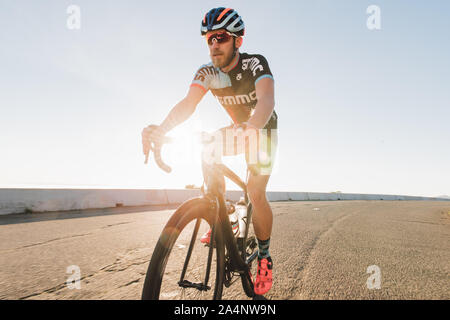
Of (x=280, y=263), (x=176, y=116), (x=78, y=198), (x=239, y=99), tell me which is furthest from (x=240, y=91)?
(x=78, y=198)

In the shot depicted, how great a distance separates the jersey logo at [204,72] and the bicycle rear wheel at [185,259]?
1451mm

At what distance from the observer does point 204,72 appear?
2.80 m

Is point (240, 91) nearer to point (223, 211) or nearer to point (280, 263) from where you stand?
point (223, 211)

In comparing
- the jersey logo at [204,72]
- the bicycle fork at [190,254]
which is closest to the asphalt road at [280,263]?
the bicycle fork at [190,254]

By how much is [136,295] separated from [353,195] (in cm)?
3365

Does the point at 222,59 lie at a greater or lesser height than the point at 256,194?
greater

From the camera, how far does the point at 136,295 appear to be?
2174 millimetres

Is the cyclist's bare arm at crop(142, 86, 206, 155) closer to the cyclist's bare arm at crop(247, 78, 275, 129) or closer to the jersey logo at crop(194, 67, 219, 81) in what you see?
the jersey logo at crop(194, 67, 219, 81)

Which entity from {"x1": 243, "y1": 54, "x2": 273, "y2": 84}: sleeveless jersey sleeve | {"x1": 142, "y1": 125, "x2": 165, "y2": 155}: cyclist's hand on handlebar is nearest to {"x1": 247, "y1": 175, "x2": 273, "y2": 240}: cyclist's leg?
{"x1": 243, "y1": 54, "x2": 273, "y2": 84}: sleeveless jersey sleeve

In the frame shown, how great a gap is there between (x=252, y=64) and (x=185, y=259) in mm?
1868

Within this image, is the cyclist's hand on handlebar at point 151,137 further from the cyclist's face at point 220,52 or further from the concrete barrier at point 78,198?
the concrete barrier at point 78,198
